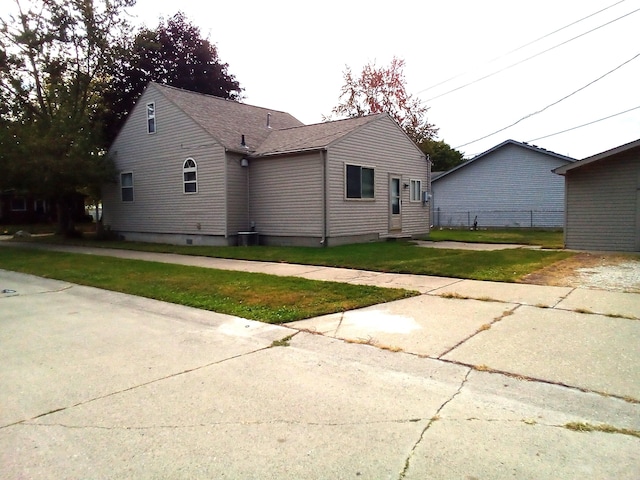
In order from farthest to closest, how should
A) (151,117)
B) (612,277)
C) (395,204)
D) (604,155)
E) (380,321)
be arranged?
(151,117) → (395,204) → (604,155) → (612,277) → (380,321)

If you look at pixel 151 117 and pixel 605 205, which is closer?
pixel 605 205

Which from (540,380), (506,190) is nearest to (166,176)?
(540,380)

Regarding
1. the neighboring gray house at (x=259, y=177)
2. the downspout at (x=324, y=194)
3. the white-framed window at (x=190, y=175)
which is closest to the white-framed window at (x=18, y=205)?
the neighboring gray house at (x=259, y=177)

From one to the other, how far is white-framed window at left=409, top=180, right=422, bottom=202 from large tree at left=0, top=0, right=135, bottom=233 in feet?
44.4

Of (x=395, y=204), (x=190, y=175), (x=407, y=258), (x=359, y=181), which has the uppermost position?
(x=190, y=175)

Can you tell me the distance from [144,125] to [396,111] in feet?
75.8

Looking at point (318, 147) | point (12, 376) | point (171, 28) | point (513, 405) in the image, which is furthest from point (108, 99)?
point (513, 405)

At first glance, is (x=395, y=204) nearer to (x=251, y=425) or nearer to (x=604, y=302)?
(x=604, y=302)

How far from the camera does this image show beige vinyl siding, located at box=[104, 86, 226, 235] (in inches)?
663

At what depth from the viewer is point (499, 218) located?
29.2m

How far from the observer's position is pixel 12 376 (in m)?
4.32

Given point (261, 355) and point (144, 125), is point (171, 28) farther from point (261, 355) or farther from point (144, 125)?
point (261, 355)

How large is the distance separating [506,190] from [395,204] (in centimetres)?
1360

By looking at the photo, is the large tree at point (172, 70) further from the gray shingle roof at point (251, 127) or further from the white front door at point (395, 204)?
the white front door at point (395, 204)
